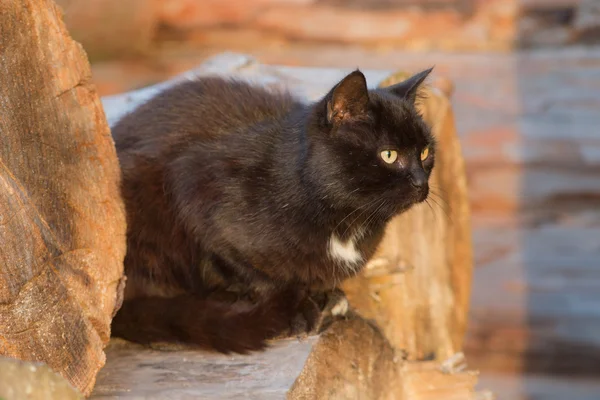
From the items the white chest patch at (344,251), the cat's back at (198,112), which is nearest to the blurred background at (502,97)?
the cat's back at (198,112)

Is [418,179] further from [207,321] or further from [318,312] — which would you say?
[207,321]

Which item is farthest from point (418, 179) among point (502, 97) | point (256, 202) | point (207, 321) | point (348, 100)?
point (502, 97)

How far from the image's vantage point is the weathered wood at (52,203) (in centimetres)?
138

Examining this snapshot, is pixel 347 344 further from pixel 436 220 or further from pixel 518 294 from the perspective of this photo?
pixel 518 294

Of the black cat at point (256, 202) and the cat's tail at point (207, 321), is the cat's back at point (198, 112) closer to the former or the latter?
the black cat at point (256, 202)

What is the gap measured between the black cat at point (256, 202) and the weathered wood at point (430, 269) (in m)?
0.36

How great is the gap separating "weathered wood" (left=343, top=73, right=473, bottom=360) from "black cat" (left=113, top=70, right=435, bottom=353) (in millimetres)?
358

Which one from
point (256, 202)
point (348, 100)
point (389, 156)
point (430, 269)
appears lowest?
point (430, 269)

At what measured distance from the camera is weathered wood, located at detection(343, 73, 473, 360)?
7.49ft

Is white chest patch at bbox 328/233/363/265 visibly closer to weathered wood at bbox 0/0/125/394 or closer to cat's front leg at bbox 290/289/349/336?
cat's front leg at bbox 290/289/349/336

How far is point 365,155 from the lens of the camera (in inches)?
68.3

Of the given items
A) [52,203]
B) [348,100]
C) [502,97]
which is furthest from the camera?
[502,97]

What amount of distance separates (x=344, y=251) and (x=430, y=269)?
770 mm

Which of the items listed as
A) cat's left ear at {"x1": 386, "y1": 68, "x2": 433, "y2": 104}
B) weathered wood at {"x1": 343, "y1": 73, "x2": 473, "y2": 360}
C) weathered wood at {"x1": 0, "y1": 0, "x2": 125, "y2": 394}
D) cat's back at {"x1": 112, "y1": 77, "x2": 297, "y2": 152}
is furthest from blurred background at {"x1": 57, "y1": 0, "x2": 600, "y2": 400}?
weathered wood at {"x1": 0, "y1": 0, "x2": 125, "y2": 394}
